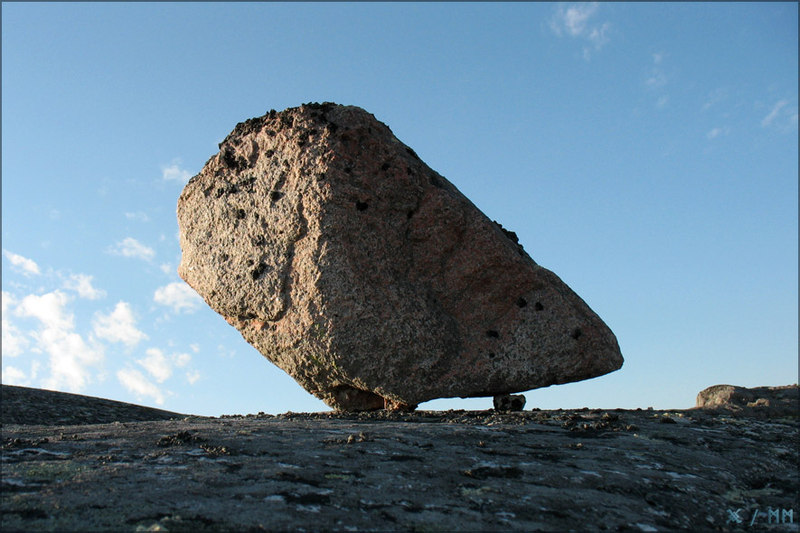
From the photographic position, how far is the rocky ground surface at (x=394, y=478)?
432 centimetres

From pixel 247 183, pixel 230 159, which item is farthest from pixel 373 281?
pixel 230 159

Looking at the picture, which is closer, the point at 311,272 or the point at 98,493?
the point at 98,493

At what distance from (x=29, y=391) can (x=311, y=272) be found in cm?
648

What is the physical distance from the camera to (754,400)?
472 inches

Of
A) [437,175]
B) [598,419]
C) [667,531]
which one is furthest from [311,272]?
[667,531]

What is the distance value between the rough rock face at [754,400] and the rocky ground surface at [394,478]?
3.08 m

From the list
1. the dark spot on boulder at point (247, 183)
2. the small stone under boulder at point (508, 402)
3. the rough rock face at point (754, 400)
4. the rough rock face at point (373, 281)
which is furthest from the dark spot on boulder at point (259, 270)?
the rough rock face at point (754, 400)

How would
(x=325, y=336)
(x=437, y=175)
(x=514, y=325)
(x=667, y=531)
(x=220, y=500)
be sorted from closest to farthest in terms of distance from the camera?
(x=220, y=500)
(x=667, y=531)
(x=325, y=336)
(x=514, y=325)
(x=437, y=175)

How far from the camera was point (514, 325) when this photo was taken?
9750 mm

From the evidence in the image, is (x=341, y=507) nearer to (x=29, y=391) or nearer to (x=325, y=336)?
(x=325, y=336)

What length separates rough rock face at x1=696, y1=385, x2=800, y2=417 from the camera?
11.0m

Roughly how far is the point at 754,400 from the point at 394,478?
9.18 meters

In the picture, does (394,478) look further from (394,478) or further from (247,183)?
(247,183)

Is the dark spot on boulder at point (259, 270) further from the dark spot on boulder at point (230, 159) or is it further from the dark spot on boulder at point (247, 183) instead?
the dark spot on boulder at point (230, 159)
